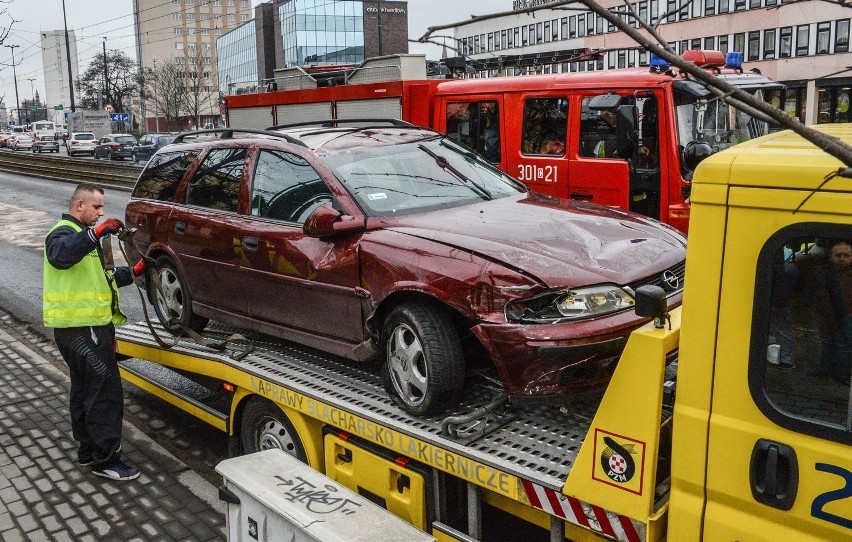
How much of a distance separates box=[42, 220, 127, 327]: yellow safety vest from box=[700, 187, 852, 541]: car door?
13.5 feet

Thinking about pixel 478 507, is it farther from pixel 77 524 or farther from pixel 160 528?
pixel 77 524

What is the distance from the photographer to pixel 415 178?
4.99 metres

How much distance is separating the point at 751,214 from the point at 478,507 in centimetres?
166

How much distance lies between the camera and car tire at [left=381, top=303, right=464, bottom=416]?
12.5ft

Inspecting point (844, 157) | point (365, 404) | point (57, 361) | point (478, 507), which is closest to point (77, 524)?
point (365, 404)

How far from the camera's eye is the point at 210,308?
570cm

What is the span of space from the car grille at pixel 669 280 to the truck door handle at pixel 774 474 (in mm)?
1466

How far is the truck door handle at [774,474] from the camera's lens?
2311mm

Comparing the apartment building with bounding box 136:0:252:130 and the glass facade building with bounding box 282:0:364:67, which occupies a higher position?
the apartment building with bounding box 136:0:252:130

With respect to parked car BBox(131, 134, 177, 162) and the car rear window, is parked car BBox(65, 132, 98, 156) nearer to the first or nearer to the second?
parked car BBox(131, 134, 177, 162)

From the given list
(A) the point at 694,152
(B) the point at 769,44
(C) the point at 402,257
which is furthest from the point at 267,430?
(B) the point at 769,44

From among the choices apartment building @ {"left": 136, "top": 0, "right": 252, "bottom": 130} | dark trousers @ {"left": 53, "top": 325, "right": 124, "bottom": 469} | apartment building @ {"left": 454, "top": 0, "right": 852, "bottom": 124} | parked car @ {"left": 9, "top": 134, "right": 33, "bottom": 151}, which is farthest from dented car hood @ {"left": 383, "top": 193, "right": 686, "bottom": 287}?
apartment building @ {"left": 136, "top": 0, "right": 252, "bottom": 130}

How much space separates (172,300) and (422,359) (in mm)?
2961

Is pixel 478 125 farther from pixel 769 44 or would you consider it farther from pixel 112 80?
pixel 112 80
